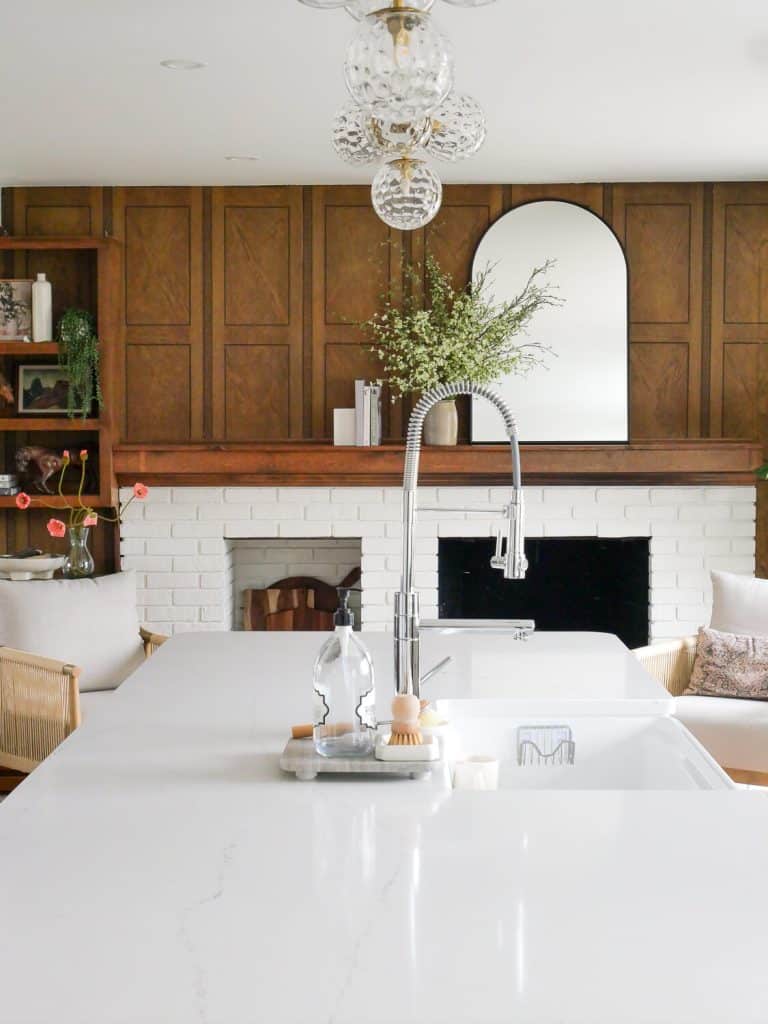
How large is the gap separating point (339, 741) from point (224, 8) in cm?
220

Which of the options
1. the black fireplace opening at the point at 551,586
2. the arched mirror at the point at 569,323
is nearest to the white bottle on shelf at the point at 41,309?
the arched mirror at the point at 569,323

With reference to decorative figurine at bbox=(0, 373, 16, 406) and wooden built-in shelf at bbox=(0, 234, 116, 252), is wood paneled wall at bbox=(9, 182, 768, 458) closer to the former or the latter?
wooden built-in shelf at bbox=(0, 234, 116, 252)

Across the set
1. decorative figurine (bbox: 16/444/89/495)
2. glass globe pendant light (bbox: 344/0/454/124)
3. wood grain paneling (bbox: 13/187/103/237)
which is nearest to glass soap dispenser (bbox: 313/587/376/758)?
glass globe pendant light (bbox: 344/0/454/124)

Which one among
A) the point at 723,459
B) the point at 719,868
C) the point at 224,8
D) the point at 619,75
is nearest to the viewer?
the point at 719,868

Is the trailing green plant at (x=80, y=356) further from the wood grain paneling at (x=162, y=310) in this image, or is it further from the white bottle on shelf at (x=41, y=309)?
the wood grain paneling at (x=162, y=310)

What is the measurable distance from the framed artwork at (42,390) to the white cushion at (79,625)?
1.29 meters

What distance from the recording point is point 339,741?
188cm

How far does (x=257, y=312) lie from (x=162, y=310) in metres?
0.45

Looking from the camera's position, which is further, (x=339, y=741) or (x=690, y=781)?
(x=690, y=781)

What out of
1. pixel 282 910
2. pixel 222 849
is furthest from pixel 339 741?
pixel 282 910

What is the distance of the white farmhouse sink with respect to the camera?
230 cm

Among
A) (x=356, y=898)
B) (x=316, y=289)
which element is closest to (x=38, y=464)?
(x=316, y=289)

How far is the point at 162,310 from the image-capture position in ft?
18.5

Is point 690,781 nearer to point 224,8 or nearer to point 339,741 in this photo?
point 339,741
